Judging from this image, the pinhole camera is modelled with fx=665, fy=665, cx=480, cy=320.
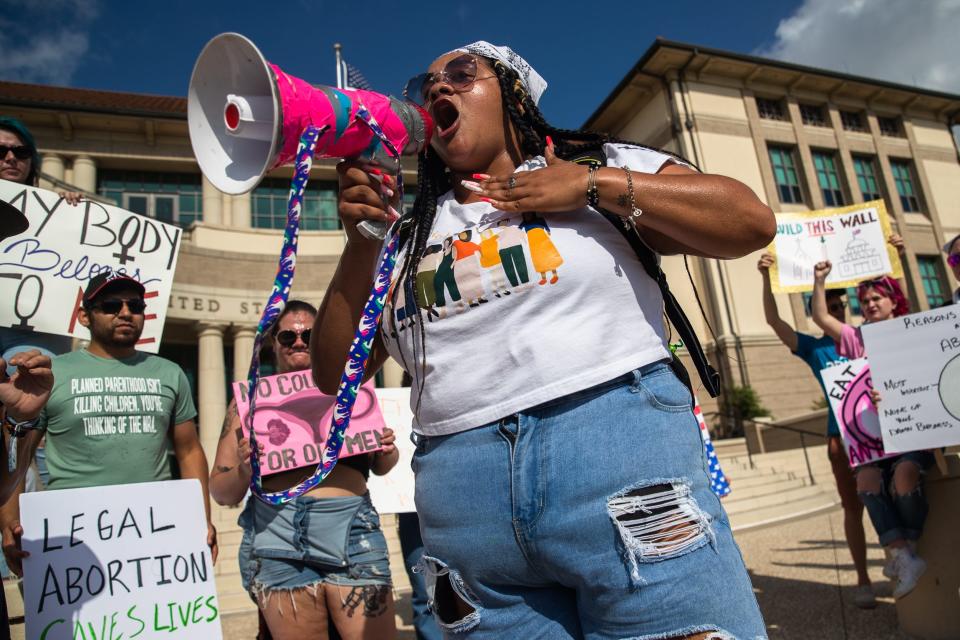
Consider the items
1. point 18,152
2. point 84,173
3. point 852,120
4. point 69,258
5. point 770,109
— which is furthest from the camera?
point 852,120

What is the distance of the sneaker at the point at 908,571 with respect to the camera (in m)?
3.75

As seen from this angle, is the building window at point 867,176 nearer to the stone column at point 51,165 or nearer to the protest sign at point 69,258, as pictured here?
the protest sign at point 69,258

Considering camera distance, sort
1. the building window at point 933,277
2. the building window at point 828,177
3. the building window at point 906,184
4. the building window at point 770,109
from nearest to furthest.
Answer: the building window at point 770,109 < the building window at point 828,177 < the building window at point 933,277 < the building window at point 906,184

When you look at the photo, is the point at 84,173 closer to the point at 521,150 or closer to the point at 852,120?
the point at 521,150

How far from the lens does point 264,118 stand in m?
1.54

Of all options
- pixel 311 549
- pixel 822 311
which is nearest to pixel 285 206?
pixel 822 311

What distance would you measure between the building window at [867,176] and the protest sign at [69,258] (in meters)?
27.6

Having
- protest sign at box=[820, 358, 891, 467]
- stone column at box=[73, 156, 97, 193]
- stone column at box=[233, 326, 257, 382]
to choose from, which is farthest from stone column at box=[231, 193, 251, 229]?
protest sign at box=[820, 358, 891, 467]

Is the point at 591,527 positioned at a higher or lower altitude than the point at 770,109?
lower

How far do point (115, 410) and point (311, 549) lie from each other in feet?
3.94

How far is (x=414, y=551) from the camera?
14.0ft

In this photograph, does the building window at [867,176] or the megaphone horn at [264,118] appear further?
the building window at [867,176]

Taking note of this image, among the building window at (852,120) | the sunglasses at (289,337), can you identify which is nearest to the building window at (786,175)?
the building window at (852,120)

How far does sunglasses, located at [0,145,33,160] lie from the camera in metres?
3.92
